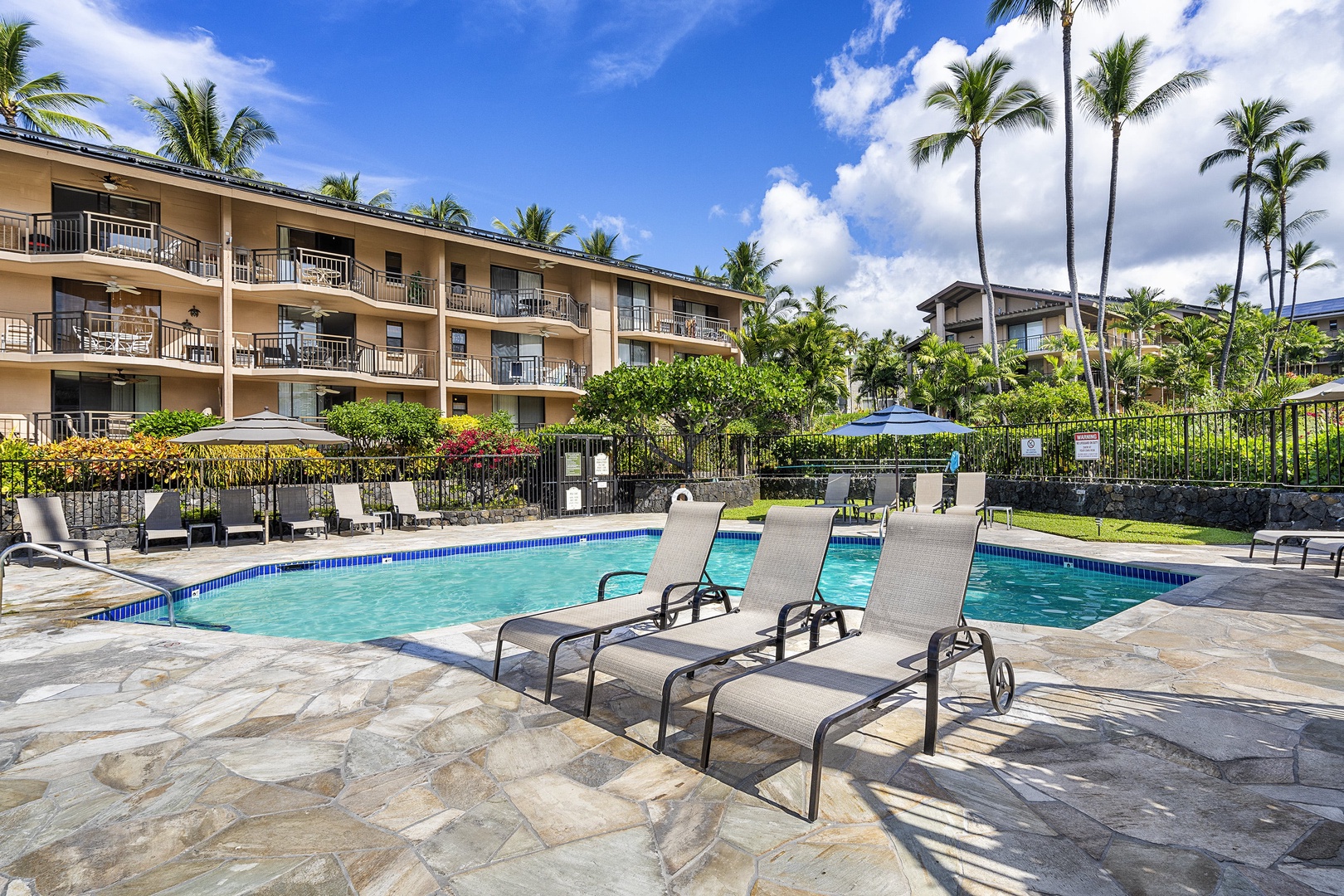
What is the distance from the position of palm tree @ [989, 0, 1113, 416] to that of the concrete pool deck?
761 inches

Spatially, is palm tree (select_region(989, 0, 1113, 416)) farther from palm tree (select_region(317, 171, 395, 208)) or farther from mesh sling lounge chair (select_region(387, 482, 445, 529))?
palm tree (select_region(317, 171, 395, 208))

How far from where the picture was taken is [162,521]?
38.7 feet

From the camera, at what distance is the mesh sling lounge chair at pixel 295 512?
13188mm

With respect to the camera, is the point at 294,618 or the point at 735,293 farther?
the point at 735,293

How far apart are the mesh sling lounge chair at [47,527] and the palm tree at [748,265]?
118 feet

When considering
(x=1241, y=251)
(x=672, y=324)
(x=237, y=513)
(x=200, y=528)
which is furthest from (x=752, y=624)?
(x=1241, y=251)

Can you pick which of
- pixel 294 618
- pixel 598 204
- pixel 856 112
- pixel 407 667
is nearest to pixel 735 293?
pixel 598 204

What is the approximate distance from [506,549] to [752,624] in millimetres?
8822

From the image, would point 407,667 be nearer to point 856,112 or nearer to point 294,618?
point 294,618

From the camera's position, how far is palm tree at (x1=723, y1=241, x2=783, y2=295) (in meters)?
42.0

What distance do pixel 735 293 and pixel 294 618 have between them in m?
28.1

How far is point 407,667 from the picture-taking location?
4844mm

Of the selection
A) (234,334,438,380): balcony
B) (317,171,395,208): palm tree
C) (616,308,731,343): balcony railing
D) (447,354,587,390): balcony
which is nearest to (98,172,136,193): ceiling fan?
(234,334,438,380): balcony

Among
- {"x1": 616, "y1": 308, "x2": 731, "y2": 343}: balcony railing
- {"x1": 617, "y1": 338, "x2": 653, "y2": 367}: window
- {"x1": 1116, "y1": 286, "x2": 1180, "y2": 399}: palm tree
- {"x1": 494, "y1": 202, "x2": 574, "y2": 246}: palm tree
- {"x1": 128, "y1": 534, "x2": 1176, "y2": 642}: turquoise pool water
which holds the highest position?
{"x1": 494, "y1": 202, "x2": 574, "y2": 246}: palm tree
